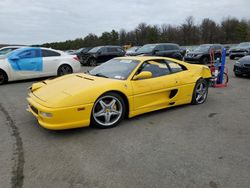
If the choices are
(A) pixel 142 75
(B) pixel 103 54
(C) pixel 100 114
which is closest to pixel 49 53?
(A) pixel 142 75

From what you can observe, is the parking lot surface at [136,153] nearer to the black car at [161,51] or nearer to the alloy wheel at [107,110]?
the alloy wheel at [107,110]

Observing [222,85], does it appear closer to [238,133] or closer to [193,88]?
[193,88]

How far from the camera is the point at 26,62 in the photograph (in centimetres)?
988

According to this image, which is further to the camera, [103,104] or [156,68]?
[156,68]

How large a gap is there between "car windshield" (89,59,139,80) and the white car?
5382mm

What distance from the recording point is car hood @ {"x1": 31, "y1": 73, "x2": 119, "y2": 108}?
13.2ft

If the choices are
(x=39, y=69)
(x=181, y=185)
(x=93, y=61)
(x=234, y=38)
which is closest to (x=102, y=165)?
(x=181, y=185)

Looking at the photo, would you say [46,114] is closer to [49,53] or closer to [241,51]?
[49,53]

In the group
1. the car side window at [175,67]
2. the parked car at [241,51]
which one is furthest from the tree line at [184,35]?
the car side window at [175,67]

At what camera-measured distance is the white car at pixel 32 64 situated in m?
9.63

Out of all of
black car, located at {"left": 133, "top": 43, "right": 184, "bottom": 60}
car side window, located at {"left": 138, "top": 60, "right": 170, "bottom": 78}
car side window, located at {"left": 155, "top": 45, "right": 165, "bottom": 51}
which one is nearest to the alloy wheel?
car side window, located at {"left": 138, "top": 60, "right": 170, "bottom": 78}

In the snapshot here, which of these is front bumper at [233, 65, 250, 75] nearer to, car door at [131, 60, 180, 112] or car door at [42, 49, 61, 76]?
car door at [131, 60, 180, 112]

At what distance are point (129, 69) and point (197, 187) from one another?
9.52 feet

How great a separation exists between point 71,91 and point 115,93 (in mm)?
793
